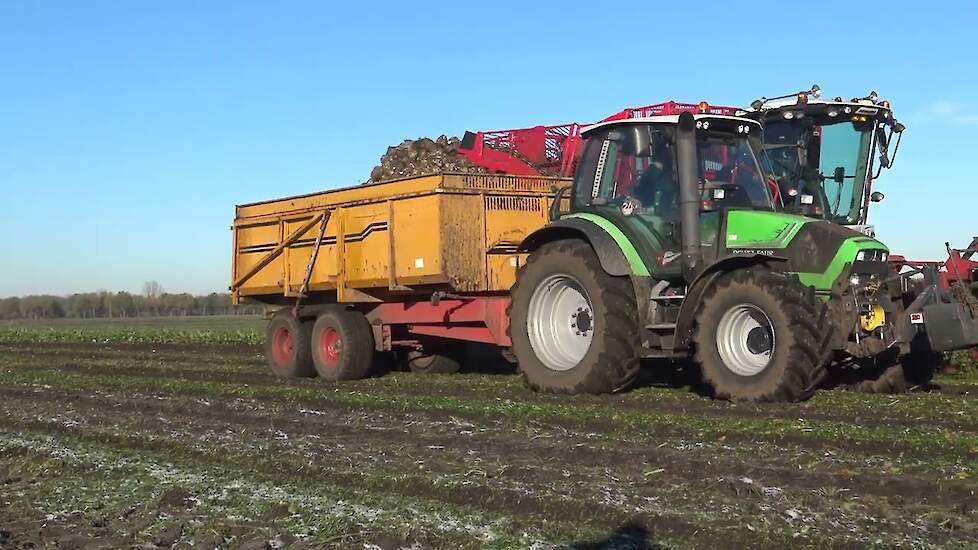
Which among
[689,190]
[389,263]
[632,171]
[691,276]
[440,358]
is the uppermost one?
[632,171]

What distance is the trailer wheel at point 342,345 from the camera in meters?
12.9

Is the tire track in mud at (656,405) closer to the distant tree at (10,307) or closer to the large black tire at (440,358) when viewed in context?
the large black tire at (440,358)

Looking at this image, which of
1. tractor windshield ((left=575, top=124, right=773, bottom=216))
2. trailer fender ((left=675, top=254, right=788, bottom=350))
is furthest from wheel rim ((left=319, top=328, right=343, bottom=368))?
trailer fender ((left=675, top=254, right=788, bottom=350))

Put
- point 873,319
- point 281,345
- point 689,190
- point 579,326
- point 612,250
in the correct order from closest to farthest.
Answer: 1. point 873,319
2. point 689,190
3. point 612,250
4. point 579,326
5. point 281,345

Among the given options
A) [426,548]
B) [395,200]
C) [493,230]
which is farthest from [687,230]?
[426,548]

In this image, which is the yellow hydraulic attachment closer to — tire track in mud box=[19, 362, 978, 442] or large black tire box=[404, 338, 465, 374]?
tire track in mud box=[19, 362, 978, 442]

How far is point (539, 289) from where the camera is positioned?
10289mm

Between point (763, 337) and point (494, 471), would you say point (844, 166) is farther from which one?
point (494, 471)

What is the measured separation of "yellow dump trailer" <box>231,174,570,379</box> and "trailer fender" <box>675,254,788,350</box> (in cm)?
262

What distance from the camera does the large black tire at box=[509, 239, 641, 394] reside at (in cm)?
941

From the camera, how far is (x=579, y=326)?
10.2 meters

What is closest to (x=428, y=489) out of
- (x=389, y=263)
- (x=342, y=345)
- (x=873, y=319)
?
(x=873, y=319)

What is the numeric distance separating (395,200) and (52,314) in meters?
80.2

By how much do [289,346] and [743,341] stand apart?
6.85 m
